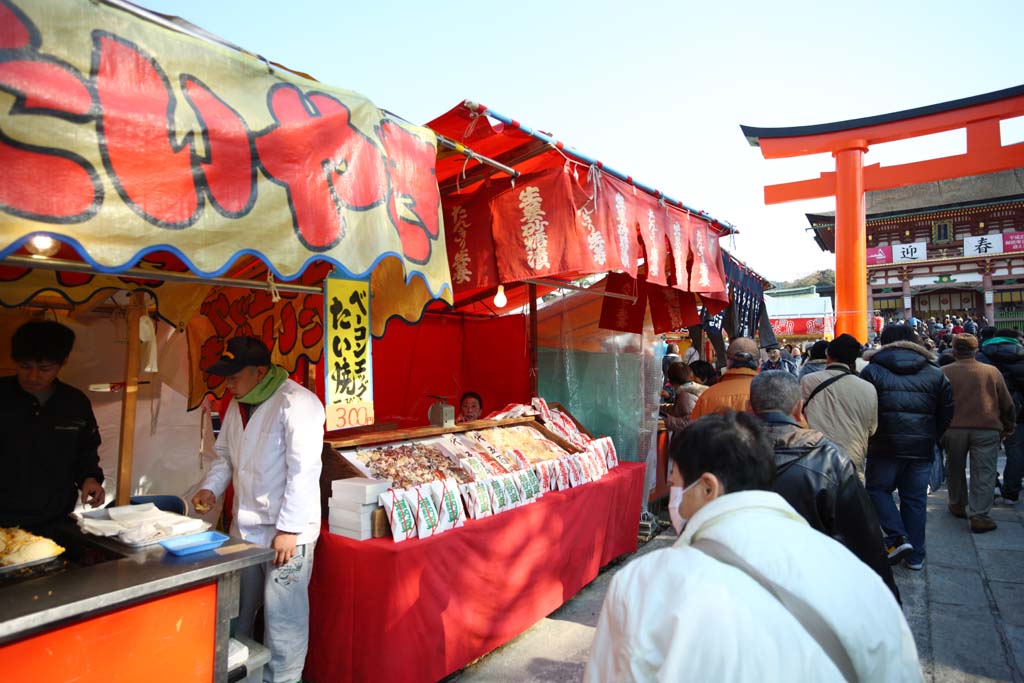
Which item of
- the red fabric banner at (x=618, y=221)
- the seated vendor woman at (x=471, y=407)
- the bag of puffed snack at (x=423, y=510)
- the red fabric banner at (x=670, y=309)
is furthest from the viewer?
the red fabric banner at (x=670, y=309)

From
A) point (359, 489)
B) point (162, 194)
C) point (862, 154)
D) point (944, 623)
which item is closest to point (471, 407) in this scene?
point (359, 489)

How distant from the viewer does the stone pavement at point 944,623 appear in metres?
3.54

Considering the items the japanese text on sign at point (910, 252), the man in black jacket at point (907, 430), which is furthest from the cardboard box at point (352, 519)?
the japanese text on sign at point (910, 252)

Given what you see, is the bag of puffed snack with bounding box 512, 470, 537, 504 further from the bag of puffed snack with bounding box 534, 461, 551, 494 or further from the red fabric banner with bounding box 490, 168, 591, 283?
the red fabric banner with bounding box 490, 168, 591, 283

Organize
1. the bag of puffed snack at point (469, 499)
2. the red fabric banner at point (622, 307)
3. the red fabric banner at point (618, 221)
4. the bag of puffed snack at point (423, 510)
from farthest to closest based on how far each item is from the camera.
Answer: the red fabric banner at point (622, 307) → the red fabric banner at point (618, 221) → the bag of puffed snack at point (469, 499) → the bag of puffed snack at point (423, 510)

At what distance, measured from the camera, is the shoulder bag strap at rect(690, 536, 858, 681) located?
116 cm

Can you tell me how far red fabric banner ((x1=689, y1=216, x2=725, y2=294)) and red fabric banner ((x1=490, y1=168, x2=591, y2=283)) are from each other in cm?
219

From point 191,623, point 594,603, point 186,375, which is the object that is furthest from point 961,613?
point 186,375

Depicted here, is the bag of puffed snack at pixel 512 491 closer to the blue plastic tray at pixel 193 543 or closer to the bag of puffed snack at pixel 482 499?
the bag of puffed snack at pixel 482 499

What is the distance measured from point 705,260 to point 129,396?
547cm

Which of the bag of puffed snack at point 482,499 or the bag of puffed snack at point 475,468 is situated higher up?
the bag of puffed snack at point 475,468

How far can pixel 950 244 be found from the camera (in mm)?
22891

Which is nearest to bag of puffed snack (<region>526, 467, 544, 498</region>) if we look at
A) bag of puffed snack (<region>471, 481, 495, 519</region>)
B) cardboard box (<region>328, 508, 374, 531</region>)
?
bag of puffed snack (<region>471, 481, 495, 519</region>)

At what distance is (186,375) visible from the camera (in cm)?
512
